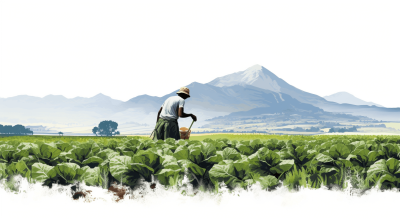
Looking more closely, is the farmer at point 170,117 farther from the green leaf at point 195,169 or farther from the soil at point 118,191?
the soil at point 118,191

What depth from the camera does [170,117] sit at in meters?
11.4

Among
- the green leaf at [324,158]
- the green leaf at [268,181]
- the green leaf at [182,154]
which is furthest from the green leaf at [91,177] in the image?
the green leaf at [324,158]

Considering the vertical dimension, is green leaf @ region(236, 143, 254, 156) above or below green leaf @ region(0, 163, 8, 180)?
above

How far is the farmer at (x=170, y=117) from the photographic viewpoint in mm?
11328

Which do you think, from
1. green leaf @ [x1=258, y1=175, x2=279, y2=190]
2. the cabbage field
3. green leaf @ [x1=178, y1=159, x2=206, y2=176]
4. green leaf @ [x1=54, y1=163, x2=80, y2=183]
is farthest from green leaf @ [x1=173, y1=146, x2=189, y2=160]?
green leaf @ [x1=54, y1=163, x2=80, y2=183]

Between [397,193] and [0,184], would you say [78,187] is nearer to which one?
[0,184]

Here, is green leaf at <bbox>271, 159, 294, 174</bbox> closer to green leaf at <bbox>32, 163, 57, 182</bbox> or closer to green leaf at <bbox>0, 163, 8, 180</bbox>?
green leaf at <bbox>32, 163, 57, 182</bbox>

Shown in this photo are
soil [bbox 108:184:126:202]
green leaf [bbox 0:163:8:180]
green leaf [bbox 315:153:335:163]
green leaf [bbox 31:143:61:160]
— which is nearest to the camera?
soil [bbox 108:184:126:202]

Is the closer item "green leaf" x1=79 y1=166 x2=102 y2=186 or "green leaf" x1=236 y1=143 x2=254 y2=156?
"green leaf" x1=79 y1=166 x2=102 y2=186

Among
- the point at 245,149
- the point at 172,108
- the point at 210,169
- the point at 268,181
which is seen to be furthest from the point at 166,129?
the point at 268,181

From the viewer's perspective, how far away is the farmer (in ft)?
37.2

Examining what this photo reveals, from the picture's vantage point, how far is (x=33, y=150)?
6555 mm

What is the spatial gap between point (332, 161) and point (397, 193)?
3.92ft

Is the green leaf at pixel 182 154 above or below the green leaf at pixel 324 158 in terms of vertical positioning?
above
